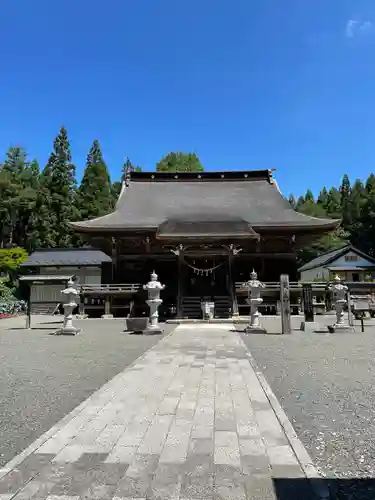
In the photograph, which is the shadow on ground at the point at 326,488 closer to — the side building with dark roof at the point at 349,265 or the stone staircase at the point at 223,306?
the stone staircase at the point at 223,306

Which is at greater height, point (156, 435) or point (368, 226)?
point (368, 226)

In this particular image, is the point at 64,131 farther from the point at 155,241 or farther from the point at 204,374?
the point at 204,374

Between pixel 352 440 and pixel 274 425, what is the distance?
71cm

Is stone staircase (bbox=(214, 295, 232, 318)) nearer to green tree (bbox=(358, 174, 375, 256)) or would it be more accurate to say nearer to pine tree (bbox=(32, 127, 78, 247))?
pine tree (bbox=(32, 127, 78, 247))

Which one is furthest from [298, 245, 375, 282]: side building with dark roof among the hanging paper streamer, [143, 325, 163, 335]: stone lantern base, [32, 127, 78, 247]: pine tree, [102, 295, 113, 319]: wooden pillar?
[143, 325, 163, 335]: stone lantern base

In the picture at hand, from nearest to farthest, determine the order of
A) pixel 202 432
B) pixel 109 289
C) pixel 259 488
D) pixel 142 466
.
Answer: pixel 259 488, pixel 142 466, pixel 202 432, pixel 109 289

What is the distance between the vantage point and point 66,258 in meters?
35.8

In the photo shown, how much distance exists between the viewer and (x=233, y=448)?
335 centimetres

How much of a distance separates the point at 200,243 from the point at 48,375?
1478 cm

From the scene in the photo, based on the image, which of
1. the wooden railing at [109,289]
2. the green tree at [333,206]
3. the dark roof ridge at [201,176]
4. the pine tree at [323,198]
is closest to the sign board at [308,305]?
the wooden railing at [109,289]

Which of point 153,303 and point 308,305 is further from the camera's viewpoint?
point 308,305

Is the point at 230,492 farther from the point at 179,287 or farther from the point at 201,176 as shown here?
the point at 201,176

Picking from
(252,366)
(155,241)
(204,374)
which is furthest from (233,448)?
(155,241)

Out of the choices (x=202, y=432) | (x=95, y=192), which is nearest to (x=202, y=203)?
(x=202, y=432)
